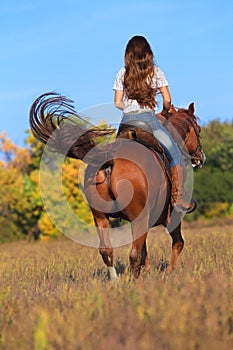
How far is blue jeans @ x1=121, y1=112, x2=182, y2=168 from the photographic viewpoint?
787 centimetres

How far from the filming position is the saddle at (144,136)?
7.60 metres

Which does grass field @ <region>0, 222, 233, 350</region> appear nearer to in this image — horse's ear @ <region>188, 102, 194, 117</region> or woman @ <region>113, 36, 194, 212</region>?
woman @ <region>113, 36, 194, 212</region>

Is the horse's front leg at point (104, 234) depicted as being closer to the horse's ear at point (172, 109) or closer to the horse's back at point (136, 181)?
the horse's back at point (136, 181)

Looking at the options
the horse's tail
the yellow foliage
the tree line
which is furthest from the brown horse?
the yellow foliage

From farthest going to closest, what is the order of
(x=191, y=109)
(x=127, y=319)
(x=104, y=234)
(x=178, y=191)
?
1. (x=191, y=109)
2. (x=178, y=191)
3. (x=104, y=234)
4. (x=127, y=319)

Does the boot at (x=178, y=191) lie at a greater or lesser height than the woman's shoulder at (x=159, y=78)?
lesser

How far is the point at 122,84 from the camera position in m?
7.97

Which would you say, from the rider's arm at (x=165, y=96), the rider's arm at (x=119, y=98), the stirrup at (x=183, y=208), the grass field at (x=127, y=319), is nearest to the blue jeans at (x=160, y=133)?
the rider's arm at (x=119, y=98)

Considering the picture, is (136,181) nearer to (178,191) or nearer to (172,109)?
(178,191)

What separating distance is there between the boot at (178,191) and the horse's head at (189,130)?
2.75ft

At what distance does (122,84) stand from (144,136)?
2.55 ft

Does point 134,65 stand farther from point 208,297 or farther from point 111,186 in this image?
point 208,297

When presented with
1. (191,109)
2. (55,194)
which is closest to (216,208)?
(55,194)

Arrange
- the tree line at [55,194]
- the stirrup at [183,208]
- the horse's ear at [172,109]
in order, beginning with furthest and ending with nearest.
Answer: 1. the tree line at [55,194]
2. the horse's ear at [172,109]
3. the stirrup at [183,208]
